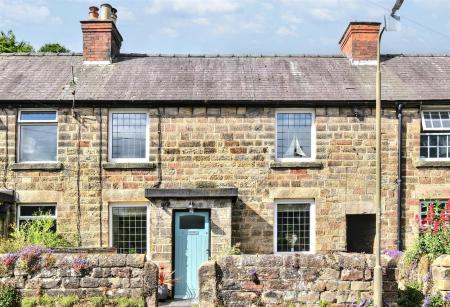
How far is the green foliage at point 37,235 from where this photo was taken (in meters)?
14.1

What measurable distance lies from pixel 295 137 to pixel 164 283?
5607mm

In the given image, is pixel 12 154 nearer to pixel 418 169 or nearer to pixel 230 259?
pixel 230 259

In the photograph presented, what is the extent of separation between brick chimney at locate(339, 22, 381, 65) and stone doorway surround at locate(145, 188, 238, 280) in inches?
271

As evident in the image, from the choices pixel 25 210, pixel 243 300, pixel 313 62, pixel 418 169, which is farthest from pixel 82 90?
pixel 418 169

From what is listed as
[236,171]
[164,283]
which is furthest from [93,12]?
[164,283]

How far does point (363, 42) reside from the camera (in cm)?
1850

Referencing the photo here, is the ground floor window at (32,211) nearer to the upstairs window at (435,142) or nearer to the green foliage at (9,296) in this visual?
the green foliage at (9,296)

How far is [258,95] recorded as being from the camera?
16.4 m

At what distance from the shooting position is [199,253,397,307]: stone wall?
33.7 feet

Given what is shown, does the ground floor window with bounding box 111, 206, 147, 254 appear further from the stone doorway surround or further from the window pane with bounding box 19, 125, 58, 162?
the window pane with bounding box 19, 125, 58, 162

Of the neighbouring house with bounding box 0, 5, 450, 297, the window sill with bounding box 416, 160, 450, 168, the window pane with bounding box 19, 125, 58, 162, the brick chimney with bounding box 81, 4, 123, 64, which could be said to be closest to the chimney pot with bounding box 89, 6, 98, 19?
the brick chimney with bounding box 81, 4, 123, 64

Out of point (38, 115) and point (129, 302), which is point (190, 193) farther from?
point (38, 115)

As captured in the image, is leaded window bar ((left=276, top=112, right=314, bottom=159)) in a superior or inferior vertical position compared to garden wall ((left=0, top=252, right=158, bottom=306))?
superior

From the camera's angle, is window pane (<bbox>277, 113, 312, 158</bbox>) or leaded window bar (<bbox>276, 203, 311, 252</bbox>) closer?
leaded window bar (<bbox>276, 203, 311, 252</bbox>)
